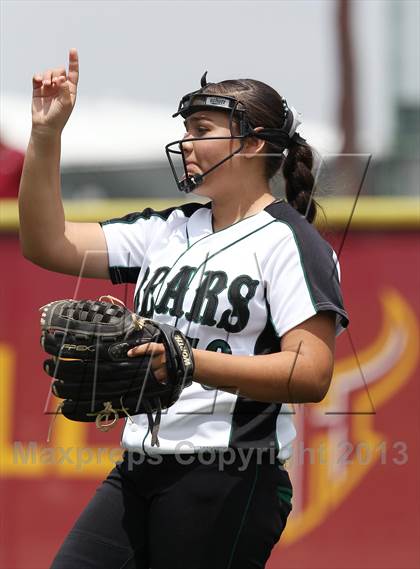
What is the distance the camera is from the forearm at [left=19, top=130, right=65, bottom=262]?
270 cm

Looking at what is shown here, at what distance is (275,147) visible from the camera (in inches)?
107

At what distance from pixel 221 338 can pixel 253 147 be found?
52 cm

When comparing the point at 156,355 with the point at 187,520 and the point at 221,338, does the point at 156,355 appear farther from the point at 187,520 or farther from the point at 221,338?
the point at 187,520

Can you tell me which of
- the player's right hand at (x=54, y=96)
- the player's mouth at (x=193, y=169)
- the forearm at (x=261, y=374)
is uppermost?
the player's right hand at (x=54, y=96)

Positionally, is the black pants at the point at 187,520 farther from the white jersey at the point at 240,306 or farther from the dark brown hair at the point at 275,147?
the dark brown hair at the point at 275,147

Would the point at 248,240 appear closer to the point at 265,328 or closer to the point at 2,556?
the point at 265,328

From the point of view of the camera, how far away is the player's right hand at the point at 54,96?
267 cm

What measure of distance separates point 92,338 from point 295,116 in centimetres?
86

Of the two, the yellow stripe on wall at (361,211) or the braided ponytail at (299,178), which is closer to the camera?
the braided ponytail at (299,178)

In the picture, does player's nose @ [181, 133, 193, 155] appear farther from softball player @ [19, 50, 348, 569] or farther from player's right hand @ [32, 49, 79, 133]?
player's right hand @ [32, 49, 79, 133]

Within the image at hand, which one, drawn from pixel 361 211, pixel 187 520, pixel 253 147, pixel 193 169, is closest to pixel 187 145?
pixel 193 169

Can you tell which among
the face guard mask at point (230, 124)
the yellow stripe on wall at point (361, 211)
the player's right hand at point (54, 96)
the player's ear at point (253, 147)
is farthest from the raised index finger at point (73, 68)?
the yellow stripe on wall at point (361, 211)

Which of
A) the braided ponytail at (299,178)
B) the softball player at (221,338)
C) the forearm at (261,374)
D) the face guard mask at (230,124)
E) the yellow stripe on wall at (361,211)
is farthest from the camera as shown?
the yellow stripe on wall at (361,211)

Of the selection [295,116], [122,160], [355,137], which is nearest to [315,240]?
[295,116]
